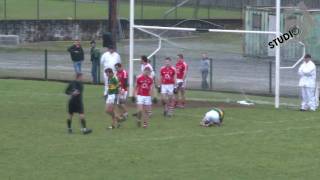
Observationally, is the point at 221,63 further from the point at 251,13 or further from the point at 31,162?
the point at 31,162

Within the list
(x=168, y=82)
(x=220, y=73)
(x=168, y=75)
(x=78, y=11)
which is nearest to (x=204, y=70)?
(x=220, y=73)

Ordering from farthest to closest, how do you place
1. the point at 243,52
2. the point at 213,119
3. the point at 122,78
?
the point at 243,52
the point at 122,78
the point at 213,119

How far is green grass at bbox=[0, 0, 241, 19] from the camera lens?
195 ft

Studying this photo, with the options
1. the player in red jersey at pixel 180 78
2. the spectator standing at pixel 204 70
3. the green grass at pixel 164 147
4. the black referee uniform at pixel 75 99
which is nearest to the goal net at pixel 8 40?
the spectator standing at pixel 204 70

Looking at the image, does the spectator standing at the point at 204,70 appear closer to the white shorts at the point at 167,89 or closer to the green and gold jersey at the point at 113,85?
the white shorts at the point at 167,89

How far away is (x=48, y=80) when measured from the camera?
1528 inches

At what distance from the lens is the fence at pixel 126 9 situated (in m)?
52.9

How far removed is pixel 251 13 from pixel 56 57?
41.9ft

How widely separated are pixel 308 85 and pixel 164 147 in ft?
32.4

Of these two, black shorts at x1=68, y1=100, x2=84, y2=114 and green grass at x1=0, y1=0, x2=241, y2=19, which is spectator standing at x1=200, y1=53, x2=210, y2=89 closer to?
black shorts at x1=68, y1=100, x2=84, y2=114

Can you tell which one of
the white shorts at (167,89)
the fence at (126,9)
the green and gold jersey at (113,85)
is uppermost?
the fence at (126,9)

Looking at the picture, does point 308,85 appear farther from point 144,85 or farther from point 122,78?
point 144,85

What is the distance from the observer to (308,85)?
90.5ft

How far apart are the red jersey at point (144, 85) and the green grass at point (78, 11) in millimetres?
33318
